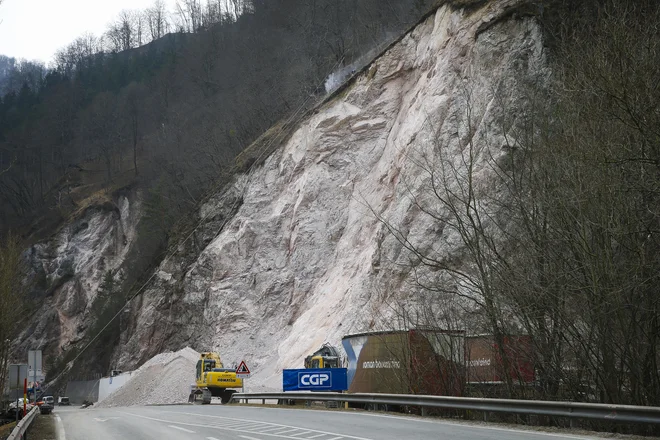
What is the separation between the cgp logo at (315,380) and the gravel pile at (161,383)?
1586 centimetres

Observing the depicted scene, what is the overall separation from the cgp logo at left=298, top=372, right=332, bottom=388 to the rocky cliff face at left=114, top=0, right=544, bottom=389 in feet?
16.4

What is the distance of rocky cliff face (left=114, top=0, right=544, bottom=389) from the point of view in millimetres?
28203

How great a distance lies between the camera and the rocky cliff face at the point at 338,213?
1110 inches

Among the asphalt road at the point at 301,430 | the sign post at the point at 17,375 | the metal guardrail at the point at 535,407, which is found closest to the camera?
the metal guardrail at the point at 535,407

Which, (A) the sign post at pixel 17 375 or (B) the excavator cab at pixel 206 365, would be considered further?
(B) the excavator cab at pixel 206 365

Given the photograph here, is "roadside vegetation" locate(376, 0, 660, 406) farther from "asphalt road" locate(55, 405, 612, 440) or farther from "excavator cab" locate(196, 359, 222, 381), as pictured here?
"excavator cab" locate(196, 359, 222, 381)

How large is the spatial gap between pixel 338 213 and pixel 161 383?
14105 mm

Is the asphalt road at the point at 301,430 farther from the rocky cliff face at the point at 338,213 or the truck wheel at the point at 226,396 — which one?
the truck wheel at the point at 226,396

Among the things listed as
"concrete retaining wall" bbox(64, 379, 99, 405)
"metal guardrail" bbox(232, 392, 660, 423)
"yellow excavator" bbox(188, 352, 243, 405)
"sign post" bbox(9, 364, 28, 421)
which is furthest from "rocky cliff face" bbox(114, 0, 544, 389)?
"sign post" bbox(9, 364, 28, 421)

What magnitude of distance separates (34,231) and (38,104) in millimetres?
41103

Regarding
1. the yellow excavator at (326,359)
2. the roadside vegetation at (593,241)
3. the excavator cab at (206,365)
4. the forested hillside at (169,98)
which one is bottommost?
the excavator cab at (206,365)

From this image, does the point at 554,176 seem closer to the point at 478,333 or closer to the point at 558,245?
the point at 558,245

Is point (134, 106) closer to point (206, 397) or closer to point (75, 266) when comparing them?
point (75, 266)

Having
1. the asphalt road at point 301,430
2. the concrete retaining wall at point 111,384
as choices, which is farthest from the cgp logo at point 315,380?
the concrete retaining wall at point 111,384
